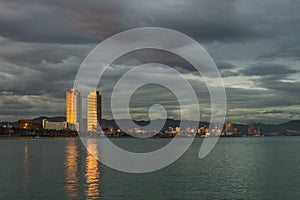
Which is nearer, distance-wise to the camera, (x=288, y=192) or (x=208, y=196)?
(x=208, y=196)

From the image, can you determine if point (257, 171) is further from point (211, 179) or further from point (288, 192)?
point (288, 192)

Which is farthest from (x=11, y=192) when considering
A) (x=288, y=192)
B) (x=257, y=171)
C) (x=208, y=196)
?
(x=257, y=171)

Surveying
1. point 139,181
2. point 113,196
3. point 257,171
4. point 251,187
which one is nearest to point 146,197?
point 113,196

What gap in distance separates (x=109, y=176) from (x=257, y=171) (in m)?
38.0

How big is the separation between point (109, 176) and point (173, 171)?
17636 millimetres

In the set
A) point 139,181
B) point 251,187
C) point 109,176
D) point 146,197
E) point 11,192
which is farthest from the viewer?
point 109,176

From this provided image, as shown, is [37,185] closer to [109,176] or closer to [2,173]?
[109,176]

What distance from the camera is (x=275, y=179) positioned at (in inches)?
3314

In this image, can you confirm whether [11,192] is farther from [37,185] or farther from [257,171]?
[257,171]

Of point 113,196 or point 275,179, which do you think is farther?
point 275,179

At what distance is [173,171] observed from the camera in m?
96.8

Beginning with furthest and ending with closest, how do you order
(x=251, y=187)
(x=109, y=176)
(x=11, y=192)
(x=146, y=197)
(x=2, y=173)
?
(x=2, y=173) → (x=109, y=176) → (x=251, y=187) → (x=11, y=192) → (x=146, y=197)

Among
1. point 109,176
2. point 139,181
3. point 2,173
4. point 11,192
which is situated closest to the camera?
point 11,192

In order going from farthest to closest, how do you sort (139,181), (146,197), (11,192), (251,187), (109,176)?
(109,176) < (139,181) < (251,187) < (11,192) < (146,197)
